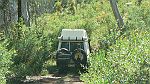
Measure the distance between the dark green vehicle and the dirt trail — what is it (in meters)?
0.44

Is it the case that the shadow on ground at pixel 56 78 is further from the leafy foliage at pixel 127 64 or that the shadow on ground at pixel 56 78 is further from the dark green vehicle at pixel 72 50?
the leafy foliage at pixel 127 64

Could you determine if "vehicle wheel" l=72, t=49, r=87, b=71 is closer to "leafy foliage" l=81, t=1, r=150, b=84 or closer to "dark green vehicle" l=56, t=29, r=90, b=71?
"dark green vehicle" l=56, t=29, r=90, b=71

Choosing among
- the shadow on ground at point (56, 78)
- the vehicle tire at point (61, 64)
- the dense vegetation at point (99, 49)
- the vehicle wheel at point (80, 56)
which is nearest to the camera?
the dense vegetation at point (99, 49)

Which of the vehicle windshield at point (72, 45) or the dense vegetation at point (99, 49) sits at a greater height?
the dense vegetation at point (99, 49)

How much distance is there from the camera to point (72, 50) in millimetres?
16906

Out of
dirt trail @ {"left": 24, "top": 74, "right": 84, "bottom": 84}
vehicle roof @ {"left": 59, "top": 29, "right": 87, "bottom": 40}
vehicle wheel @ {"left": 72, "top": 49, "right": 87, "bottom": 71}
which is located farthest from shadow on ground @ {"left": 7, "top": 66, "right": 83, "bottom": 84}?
vehicle roof @ {"left": 59, "top": 29, "right": 87, "bottom": 40}

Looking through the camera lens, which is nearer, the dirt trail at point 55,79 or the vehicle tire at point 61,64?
the dirt trail at point 55,79

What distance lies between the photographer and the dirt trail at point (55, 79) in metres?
14.8

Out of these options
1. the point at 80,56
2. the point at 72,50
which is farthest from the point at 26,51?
the point at 72,50

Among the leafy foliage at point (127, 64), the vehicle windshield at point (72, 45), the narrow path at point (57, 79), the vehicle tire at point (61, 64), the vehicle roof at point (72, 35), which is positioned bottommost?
the narrow path at point (57, 79)

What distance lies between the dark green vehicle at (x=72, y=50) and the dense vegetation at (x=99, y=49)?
21.9 inches

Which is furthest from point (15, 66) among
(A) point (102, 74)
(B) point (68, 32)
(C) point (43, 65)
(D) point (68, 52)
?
(A) point (102, 74)

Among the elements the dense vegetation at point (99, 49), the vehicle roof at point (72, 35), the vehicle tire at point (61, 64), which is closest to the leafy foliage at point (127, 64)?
the dense vegetation at point (99, 49)

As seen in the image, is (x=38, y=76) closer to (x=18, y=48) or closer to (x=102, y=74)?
(x=18, y=48)
